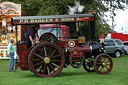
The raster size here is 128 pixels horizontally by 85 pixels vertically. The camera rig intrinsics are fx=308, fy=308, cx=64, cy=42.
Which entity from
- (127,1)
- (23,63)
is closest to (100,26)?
(127,1)

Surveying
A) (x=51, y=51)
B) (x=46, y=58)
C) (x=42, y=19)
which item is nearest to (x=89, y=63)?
(x=51, y=51)

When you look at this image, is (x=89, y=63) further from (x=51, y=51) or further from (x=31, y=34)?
(x=31, y=34)

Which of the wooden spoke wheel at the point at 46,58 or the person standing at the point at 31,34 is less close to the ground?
the person standing at the point at 31,34

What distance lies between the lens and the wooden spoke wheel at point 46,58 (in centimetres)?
1066

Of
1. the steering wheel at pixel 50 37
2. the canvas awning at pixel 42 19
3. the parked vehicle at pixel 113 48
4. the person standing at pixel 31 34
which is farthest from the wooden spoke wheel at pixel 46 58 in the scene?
the parked vehicle at pixel 113 48

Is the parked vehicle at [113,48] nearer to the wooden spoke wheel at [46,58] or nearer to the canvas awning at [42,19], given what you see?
the canvas awning at [42,19]

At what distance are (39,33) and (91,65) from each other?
247 cm

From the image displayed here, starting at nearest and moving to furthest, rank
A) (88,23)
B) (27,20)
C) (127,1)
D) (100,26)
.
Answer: (27,20) < (88,23) < (100,26) < (127,1)

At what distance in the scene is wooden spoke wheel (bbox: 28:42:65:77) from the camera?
10664mm

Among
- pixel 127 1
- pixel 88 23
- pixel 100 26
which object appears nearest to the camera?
pixel 88 23

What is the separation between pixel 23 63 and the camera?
10914 millimetres

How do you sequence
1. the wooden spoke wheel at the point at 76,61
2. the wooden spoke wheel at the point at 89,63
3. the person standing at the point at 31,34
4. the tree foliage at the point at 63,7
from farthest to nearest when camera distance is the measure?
the tree foliage at the point at 63,7
the wooden spoke wheel at the point at 89,63
the person standing at the point at 31,34
the wooden spoke wheel at the point at 76,61

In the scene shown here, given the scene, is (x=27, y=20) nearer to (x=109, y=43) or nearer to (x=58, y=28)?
(x=58, y=28)

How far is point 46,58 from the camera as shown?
10742 millimetres
